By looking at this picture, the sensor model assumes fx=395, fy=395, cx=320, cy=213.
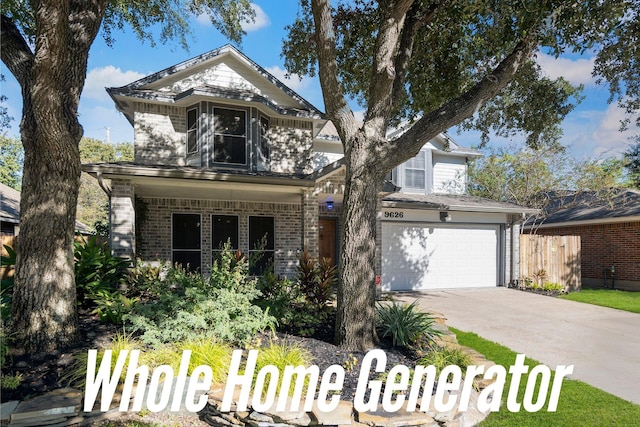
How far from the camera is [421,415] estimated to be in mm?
3555

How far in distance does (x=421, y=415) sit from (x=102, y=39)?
9.28 meters

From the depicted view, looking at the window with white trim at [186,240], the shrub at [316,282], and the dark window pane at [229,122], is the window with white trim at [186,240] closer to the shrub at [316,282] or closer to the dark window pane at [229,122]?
the dark window pane at [229,122]

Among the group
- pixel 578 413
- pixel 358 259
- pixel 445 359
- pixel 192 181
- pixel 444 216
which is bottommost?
pixel 578 413

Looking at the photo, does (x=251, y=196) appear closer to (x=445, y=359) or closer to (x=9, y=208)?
(x=445, y=359)

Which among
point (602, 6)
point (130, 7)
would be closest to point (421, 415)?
point (602, 6)

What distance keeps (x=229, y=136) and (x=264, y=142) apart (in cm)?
109

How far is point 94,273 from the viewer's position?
6.23 metres

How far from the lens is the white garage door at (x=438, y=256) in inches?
507

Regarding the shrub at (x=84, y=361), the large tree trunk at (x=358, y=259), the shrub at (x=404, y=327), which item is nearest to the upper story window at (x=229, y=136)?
the large tree trunk at (x=358, y=259)

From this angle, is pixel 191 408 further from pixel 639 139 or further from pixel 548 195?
pixel 639 139

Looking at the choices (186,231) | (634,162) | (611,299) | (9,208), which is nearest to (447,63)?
(186,231)

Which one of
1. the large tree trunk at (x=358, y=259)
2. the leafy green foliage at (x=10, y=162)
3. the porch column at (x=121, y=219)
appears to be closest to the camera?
the large tree trunk at (x=358, y=259)

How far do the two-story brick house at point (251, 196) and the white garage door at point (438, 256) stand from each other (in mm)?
35

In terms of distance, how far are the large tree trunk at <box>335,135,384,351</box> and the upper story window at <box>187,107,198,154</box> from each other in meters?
7.12
